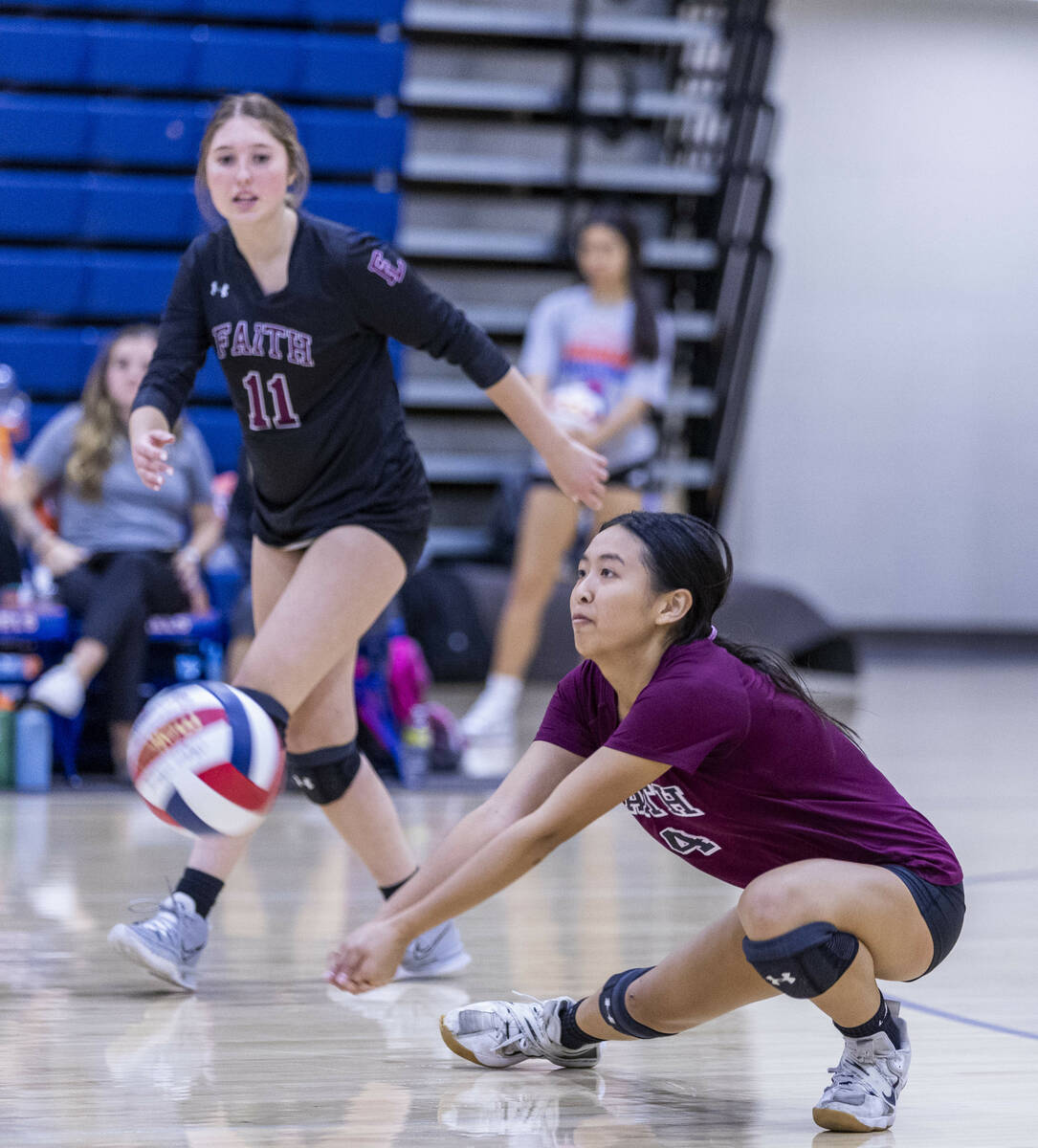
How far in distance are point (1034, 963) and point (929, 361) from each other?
6250 mm

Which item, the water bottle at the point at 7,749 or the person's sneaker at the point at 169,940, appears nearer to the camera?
the person's sneaker at the point at 169,940

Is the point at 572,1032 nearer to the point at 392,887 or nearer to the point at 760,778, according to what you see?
the point at 760,778

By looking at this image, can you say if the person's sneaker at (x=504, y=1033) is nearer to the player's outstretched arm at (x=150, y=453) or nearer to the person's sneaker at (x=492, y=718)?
the player's outstretched arm at (x=150, y=453)

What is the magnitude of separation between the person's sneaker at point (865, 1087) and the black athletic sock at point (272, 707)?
0.88 meters

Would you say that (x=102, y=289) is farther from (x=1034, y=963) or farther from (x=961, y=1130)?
(x=961, y=1130)

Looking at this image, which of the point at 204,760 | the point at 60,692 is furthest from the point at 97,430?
the point at 204,760

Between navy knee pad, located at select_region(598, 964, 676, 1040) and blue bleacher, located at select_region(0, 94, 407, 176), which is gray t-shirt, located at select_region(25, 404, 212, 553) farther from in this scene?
navy knee pad, located at select_region(598, 964, 676, 1040)

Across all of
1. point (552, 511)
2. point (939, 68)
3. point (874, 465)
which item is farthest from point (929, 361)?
point (552, 511)

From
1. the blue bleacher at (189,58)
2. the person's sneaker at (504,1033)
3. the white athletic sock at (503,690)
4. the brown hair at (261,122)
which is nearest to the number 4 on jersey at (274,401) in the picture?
the brown hair at (261,122)

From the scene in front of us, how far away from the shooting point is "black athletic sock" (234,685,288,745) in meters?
2.27

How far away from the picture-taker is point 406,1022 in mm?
2229

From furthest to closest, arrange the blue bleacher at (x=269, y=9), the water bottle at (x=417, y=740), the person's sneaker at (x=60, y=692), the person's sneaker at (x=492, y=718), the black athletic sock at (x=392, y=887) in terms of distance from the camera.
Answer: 1. the blue bleacher at (x=269, y=9)
2. the person's sneaker at (x=492, y=718)
3. the water bottle at (x=417, y=740)
4. the person's sneaker at (x=60, y=692)
5. the black athletic sock at (x=392, y=887)

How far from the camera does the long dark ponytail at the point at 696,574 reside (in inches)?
72.5

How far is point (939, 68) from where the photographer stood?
8.34 metres
